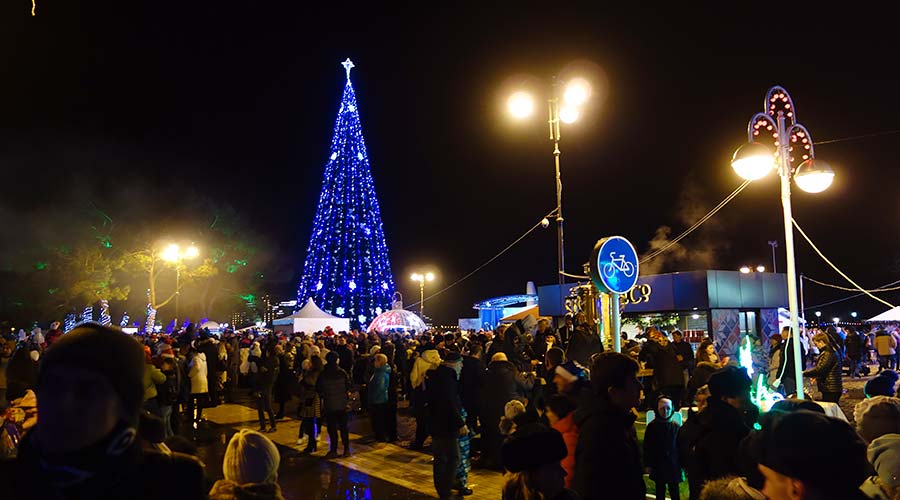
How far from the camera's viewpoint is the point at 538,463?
277cm

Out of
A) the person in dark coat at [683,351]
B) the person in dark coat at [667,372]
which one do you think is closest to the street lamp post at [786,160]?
the person in dark coat at [667,372]

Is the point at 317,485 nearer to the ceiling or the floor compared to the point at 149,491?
nearer to the floor

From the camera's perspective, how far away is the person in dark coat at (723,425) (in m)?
3.77

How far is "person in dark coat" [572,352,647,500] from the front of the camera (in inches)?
121

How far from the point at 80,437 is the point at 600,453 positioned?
2.37 metres

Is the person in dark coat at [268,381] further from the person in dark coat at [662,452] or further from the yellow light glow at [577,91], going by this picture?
the person in dark coat at [662,452]

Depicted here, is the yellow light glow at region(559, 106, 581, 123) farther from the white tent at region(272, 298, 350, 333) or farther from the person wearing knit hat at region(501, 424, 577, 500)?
the white tent at region(272, 298, 350, 333)

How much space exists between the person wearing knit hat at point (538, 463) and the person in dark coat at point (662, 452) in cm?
442

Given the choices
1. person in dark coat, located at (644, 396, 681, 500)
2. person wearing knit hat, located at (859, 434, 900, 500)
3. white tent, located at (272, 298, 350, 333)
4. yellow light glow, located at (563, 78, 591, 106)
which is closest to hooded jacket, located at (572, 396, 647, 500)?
person wearing knit hat, located at (859, 434, 900, 500)

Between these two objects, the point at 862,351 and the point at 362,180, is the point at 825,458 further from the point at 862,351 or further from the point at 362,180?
the point at 362,180

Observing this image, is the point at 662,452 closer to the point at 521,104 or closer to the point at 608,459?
the point at 608,459

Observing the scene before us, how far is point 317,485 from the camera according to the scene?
894 centimetres

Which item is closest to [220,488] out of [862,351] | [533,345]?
[533,345]

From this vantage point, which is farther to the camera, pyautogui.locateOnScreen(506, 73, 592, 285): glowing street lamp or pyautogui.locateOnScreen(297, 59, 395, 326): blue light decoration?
pyautogui.locateOnScreen(297, 59, 395, 326): blue light decoration
